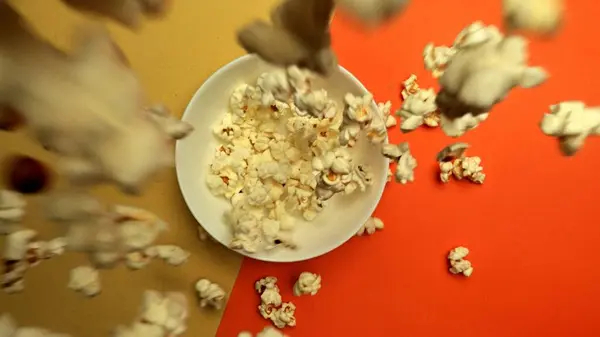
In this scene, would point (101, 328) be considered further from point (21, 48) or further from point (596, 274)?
point (596, 274)

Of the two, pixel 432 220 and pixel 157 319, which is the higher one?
pixel 432 220

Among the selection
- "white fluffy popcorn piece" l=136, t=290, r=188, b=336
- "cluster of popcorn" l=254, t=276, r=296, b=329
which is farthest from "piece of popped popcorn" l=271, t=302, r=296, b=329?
"white fluffy popcorn piece" l=136, t=290, r=188, b=336

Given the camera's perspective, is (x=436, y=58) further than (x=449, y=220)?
No

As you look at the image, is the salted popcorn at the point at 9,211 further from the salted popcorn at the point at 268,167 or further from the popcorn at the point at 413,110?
the popcorn at the point at 413,110

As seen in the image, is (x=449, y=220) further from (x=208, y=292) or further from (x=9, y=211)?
(x=9, y=211)

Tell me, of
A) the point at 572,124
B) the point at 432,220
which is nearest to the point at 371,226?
the point at 432,220

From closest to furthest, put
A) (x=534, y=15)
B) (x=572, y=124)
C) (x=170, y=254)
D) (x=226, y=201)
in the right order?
(x=534, y=15) < (x=572, y=124) < (x=170, y=254) < (x=226, y=201)
